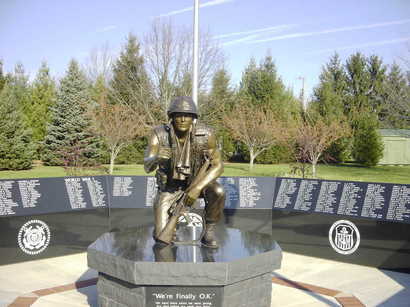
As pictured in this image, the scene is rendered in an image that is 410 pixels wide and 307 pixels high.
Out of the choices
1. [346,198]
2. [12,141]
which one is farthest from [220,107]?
[346,198]

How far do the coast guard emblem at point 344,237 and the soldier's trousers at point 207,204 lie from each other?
3.59 meters

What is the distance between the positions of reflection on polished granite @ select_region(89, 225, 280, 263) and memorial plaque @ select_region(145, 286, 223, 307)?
0.99ft

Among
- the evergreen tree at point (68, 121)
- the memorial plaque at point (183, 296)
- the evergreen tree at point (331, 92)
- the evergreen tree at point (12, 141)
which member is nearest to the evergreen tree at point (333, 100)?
the evergreen tree at point (331, 92)

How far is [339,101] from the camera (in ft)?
106

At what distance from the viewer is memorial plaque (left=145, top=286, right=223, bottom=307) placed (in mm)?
4324

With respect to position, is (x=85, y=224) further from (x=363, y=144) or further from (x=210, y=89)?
(x=363, y=144)

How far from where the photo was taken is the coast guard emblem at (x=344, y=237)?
302 inches

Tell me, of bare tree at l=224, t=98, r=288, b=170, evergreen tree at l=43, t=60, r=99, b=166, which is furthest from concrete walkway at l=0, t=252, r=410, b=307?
evergreen tree at l=43, t=60, r=99, b=166

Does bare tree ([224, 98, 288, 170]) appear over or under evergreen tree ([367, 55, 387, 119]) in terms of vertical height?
under

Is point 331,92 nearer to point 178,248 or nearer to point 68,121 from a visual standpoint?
point 68,121

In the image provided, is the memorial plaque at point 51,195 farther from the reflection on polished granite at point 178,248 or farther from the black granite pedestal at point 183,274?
the black granite pedestal at point 183,274

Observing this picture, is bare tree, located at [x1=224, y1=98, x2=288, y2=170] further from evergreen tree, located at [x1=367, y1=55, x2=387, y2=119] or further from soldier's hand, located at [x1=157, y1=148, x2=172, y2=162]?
soldier's hand, located at [x1=157, y1=148, x2=172, y2=162]

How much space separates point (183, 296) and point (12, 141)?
21.2 metres

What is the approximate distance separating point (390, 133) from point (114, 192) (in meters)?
27.3
